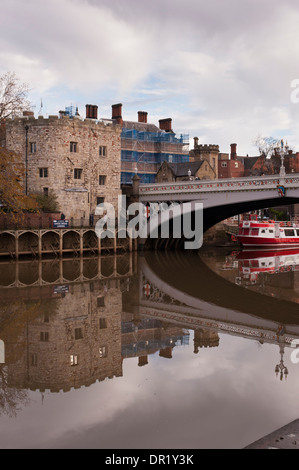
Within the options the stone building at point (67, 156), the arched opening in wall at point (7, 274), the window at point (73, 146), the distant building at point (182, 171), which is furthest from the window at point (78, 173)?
the distant building at point (182, 171)

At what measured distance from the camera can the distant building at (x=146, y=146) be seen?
5668cm

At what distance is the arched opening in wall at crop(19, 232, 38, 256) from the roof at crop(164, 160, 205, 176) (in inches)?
978

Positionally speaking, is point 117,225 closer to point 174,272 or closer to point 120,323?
point 174,272

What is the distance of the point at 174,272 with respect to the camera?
29.3 m

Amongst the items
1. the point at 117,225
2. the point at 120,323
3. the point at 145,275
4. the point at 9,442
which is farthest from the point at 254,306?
the point at 117,225

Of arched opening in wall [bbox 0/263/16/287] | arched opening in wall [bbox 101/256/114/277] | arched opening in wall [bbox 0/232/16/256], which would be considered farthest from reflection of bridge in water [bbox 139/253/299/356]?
arched opening in wall [bbox 0/232/16/256]

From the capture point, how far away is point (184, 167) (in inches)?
2264

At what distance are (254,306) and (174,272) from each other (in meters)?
11.3

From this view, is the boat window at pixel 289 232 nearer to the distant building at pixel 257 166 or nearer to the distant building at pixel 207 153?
the distant building at pixel 207 153

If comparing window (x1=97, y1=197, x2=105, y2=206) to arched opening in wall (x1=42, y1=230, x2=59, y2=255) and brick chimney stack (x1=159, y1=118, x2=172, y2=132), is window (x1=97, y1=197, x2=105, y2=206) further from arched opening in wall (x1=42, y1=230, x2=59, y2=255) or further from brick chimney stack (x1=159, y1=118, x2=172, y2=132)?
brick chimney stack (x1=159, y1=118, x2=172, y2=132)

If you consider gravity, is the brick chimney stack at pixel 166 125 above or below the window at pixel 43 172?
above

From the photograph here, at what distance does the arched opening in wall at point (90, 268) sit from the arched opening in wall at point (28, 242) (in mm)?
4440

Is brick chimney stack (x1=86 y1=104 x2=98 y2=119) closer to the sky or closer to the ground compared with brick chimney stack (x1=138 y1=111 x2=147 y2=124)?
closer to the ground

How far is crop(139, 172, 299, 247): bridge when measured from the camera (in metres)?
33.9
